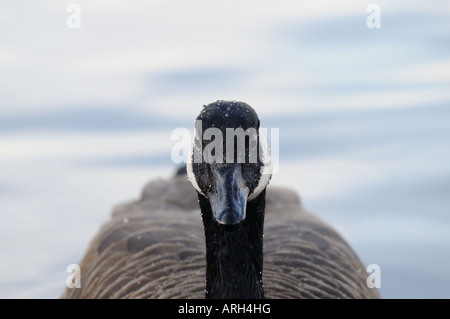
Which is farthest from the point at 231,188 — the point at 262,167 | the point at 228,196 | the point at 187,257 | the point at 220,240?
the point at 187,257

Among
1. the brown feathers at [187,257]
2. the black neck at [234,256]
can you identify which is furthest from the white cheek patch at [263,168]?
the brown feathers at [187,257]

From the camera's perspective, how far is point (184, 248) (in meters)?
6.77

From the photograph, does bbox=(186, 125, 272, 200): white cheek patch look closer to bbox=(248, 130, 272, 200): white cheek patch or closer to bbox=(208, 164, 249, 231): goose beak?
bbox=(248, 130, 272, 200): white cheek patch

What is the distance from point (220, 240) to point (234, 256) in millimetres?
132

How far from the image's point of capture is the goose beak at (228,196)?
4.90 metres

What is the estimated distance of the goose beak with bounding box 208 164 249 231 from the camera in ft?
16.1

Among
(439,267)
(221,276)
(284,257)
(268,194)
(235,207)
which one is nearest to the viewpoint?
(235,207)

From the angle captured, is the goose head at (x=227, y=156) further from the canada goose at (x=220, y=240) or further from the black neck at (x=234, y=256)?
the black neck at (x=234, y=256)

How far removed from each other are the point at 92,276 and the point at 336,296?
1.80m

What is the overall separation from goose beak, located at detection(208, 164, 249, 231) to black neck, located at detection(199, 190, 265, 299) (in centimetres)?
44

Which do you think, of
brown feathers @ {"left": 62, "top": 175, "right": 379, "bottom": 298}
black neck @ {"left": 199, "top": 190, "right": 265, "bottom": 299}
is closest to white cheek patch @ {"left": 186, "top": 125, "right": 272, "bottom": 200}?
black neck @ {"left": 199, "top": 190, "right": 265, "bottom": 299}

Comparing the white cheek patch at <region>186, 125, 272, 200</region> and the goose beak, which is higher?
the white cheek patch at <region>186, 125, 272, 200</region>

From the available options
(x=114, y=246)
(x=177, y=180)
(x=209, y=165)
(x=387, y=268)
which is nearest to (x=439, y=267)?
(x=387, y=268)

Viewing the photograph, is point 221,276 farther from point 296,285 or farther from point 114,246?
point 114,246
